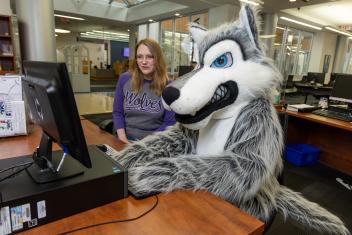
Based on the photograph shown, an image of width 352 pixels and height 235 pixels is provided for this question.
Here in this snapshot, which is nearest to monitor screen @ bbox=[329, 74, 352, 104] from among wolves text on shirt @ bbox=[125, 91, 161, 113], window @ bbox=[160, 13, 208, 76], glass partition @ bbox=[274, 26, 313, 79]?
wolves text on shirt @ bbox=[125, 91, 161, 113]

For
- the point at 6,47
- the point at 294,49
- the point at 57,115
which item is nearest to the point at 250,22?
the point at 57,115

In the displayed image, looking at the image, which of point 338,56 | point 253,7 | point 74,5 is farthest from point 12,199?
point 338,56

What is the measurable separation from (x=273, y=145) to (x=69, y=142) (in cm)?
71

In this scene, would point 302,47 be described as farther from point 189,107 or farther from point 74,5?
point 189,107

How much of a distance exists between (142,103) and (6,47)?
3.37 meters

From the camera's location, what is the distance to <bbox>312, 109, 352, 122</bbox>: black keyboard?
8.09ft

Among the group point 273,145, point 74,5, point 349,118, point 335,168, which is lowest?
point 335,168

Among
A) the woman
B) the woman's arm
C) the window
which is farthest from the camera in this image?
the window

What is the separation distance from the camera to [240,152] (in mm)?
906

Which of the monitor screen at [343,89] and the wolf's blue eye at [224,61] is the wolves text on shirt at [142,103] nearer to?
the wolf's blue eye at [224,61]

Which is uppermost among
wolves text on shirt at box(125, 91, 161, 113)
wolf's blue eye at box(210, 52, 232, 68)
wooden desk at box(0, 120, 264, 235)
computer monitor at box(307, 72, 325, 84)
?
wolf's blue eye at box(210, 52, 232, 68)

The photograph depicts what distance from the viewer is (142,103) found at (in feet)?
5.76

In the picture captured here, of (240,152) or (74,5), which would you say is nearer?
(240,152)

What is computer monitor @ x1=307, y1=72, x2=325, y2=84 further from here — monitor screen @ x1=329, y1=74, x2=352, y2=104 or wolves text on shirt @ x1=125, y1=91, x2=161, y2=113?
wolves text on shirt @ x1=125, y1=91, x2=161, y2=113
